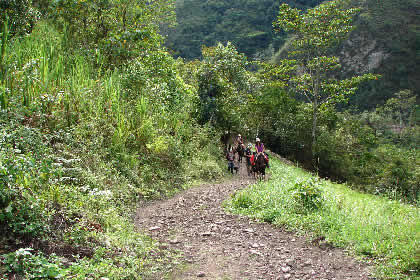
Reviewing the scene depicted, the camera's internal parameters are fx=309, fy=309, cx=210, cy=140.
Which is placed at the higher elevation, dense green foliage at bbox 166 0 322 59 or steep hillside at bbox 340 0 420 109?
dense green foliage at bbox 166 0 322 59

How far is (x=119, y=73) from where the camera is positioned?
38.8 feet

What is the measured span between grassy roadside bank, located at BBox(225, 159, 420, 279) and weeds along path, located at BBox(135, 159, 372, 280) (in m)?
0.27

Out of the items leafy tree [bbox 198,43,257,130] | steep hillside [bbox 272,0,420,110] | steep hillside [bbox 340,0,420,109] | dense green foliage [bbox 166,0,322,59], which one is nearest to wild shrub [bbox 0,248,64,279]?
leafy tree [bbox 198,43,257,130]

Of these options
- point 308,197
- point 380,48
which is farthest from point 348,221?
point 380,48

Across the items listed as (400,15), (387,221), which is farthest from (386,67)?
(387,221)

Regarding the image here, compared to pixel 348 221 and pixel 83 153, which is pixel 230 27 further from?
pixel 348 221

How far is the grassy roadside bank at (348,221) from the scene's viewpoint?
4555 millimetres

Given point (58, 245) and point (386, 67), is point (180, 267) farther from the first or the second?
point (386, 67)

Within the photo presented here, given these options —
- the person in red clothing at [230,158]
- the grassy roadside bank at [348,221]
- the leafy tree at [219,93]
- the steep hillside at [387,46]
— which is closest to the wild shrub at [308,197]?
the grassy roadside bank at [348,221]

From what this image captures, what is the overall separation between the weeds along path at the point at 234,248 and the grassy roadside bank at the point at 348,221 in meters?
0.27

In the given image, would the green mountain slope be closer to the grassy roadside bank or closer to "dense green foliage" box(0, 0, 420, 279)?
"dense green foliage" box(0, 0, 420, 279)

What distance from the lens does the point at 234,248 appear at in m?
5.56

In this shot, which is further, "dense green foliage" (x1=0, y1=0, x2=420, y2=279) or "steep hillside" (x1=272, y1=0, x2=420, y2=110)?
"steep hillside" (x1=272, y1=0, x2=420, y2=110)

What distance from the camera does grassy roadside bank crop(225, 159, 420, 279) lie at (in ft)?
14.9
